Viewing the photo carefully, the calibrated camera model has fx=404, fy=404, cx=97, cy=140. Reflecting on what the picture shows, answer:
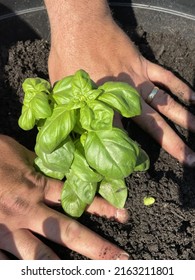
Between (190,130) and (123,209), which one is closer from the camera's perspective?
(123,209)

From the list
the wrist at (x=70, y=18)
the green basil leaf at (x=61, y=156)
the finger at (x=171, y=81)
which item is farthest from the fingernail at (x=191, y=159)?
the wrist at (x=70, y=18)

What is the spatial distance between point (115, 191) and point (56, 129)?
0.39 meters

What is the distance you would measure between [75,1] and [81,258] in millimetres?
1060

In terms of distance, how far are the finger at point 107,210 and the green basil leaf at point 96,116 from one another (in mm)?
481

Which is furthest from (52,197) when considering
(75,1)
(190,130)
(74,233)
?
(75,1)

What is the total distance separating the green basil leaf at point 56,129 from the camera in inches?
44.8

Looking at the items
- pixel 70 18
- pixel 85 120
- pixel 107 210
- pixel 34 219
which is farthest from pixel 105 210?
pixel 70 18

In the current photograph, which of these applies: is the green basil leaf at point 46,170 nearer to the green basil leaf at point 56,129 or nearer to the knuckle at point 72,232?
the knuckle at point 72,232

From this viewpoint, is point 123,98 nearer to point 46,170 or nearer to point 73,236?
point 46,170

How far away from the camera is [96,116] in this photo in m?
1.14

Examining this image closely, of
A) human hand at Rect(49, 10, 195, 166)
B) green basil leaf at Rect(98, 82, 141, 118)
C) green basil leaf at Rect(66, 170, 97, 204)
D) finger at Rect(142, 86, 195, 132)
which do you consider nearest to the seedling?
green basil leaf at Rect(98, 82, 141, 118)

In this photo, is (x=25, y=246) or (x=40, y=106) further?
(x=25, y=246)

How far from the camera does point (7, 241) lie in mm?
1540

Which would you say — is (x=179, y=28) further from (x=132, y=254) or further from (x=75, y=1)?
(x=132, y=254)
